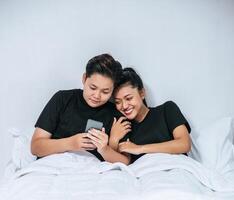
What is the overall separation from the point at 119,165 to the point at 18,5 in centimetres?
99

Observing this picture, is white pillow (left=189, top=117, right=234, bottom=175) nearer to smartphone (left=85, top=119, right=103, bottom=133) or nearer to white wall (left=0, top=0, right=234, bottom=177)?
white wall (left=0, top=0, right=234, bottom=177)

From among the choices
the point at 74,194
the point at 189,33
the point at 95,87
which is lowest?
the point at 74,194

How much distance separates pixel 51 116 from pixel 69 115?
0.27 ft

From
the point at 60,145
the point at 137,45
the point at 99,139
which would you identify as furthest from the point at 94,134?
the point at 137,45

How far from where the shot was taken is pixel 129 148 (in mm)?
1624

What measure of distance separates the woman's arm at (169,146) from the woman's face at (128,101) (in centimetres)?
15

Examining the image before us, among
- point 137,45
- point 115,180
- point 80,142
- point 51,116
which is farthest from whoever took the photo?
Answer: point 137,45

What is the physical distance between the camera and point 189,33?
1900 millimetres

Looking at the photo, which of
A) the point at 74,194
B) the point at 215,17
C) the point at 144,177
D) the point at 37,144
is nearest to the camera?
the point at 74,194

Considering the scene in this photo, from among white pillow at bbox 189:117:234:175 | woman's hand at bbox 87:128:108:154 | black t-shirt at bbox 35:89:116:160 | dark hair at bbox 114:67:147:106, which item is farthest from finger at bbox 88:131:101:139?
white pillow at bbox 189:117:234:175

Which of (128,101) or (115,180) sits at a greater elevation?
(128,101)

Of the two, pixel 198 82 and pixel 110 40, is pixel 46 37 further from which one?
pixel 198 82

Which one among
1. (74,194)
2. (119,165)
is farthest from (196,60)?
(74,194)

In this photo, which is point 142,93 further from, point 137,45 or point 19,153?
point 19,153
